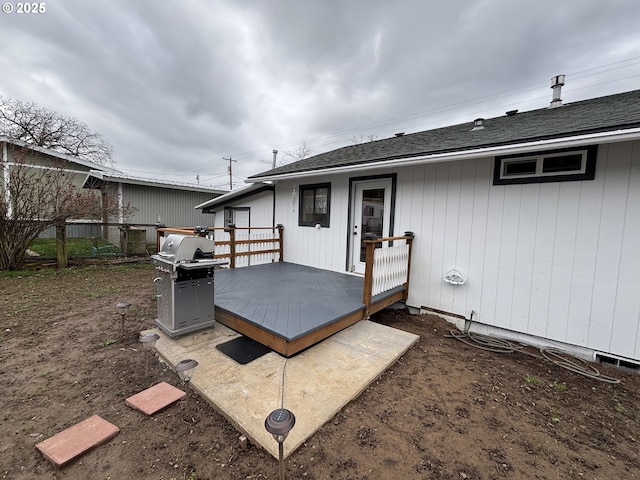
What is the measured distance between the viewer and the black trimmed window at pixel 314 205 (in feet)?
19.0

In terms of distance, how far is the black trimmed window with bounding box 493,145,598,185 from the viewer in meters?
3.03

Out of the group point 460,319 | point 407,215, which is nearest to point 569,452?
point 460,319

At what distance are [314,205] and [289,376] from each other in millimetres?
4163

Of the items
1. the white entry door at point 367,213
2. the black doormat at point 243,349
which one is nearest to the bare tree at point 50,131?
the white entry door at point 367,213

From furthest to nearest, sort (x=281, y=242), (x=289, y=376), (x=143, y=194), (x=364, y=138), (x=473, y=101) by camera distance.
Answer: (x=364, y=138)
(x=143, y=194)
(x=473, y=101)
(x=281, y=242)
(x=289, y=376)

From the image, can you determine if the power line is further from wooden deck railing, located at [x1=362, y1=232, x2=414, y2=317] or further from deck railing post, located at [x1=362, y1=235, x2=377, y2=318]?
deck railing post, located at [x1=362, y1=235, x2=377, y2=318]

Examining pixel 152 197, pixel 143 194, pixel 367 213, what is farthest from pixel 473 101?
pixel 143 194

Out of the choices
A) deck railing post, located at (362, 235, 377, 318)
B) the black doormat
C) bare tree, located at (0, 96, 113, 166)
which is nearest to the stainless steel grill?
the black doormat

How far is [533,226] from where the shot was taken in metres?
3.38

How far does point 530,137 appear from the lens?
10.2ft

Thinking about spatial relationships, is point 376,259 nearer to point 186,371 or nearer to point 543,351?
point 543,351

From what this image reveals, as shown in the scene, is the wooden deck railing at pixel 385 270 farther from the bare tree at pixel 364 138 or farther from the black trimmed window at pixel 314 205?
the bare tree at pixel 364 138

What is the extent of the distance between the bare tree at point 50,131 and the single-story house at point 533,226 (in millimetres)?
20150

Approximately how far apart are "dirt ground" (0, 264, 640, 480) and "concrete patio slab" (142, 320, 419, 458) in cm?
8
